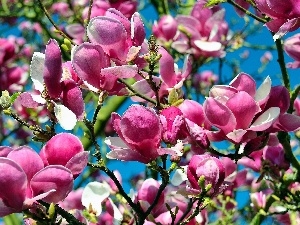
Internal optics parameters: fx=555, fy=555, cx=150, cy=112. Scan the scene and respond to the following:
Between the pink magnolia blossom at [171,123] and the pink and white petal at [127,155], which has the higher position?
the pink magnolia blossom at [171,123]

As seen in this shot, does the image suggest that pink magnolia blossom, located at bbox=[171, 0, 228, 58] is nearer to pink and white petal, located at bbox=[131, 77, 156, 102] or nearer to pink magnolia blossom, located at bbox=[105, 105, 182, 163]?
pink and white petal, located at bbox=[131, 77, 156, 102]

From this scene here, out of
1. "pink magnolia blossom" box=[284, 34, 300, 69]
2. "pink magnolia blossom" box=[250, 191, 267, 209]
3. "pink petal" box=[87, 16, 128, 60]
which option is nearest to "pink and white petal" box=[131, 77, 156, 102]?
"pink petal" box=[87, 16, 128, 60]

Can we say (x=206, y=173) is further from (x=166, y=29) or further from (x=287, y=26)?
(x=166, y=29)

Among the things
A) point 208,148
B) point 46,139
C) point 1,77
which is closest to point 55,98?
point 46,139

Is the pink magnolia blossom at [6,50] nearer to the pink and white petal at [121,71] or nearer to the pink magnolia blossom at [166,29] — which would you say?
the pink magnolia blossom at [166,29]

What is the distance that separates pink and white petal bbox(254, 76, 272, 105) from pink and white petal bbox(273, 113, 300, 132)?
0.22 feet

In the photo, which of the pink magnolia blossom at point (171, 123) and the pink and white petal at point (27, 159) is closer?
the pink and white petal at point (27, 159)

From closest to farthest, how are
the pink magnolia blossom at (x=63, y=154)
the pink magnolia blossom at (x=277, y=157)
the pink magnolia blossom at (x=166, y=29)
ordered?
the pink magnolia blossom at (x=63, y=154) → the pink magnolia blossom at (x=277, y=157) → the pink magnolia blossom at (x=166, y=29)

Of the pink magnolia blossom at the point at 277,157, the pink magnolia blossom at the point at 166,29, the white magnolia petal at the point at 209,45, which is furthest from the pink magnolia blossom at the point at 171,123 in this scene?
the pink magnolia blossom at the point at 166,29

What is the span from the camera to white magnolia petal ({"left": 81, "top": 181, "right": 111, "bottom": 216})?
1.51 meters

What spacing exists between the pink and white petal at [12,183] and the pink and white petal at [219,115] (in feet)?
1.50

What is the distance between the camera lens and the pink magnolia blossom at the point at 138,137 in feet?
3.90

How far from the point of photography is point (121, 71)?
4.12 ft

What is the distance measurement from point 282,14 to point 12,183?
2.45ft
